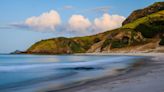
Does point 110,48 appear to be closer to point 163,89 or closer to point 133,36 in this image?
point 133,36

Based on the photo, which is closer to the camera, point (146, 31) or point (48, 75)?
point (48, 75)

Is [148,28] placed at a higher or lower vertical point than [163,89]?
higher

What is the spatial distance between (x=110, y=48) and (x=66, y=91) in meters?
169

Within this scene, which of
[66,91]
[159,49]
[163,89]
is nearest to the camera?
[163,89]

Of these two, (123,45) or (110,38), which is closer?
(123,45)

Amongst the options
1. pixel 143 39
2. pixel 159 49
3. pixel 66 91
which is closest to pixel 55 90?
pixel 66 91

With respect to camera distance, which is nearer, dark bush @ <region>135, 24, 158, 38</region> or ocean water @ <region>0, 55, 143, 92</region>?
ocean water @ <region>0, 55, 143, 92</region>

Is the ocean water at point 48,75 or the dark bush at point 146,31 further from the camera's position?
the dark bush at point 146,31

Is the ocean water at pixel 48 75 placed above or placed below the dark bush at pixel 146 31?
below

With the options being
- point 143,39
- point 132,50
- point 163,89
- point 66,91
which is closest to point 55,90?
point 66,91

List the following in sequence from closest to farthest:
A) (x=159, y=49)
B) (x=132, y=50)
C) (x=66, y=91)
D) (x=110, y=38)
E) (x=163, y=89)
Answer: (x=163, y=89), (x=66, y=91), (x=159, y=49), (x=132, y=50), (x=110, y=38)

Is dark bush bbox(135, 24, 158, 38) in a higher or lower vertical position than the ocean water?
higher

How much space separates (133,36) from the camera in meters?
185

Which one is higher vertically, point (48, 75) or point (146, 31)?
point (146, 31)
